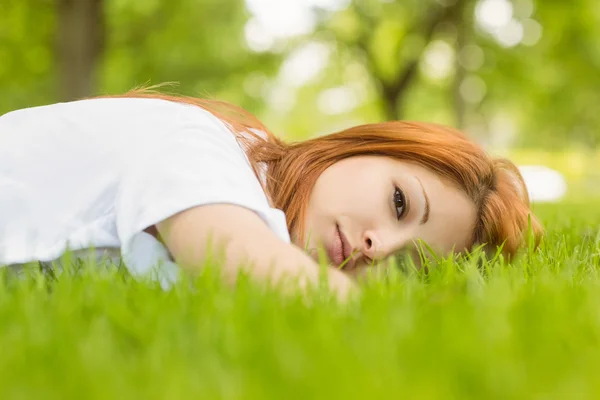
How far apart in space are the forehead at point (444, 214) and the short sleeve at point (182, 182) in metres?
0.60

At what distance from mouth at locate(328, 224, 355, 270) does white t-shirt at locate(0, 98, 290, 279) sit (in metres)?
0.27

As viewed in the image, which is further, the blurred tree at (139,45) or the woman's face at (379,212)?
the blurred tree at (139,45)

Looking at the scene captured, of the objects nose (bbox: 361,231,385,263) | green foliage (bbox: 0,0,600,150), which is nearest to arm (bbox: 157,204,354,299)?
nose (bbox: 361,231,385,263)

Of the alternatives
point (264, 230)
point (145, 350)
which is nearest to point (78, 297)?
point (145, 350)

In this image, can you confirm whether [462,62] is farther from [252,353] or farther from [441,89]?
[252,353]

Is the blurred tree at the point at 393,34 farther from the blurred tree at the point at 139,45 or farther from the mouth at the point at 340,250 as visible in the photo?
the mouth at the point at 340,250

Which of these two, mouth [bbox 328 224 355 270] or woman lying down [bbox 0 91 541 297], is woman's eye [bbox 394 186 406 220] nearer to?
woman lying down [bbox 0 91 541 297]

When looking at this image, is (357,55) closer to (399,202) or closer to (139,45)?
(139,45)

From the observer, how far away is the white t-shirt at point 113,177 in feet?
5.58

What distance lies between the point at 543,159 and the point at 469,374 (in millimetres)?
22864

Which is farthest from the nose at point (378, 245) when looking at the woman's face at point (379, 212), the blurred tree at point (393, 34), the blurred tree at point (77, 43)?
the blurred tree at point (393, 34)

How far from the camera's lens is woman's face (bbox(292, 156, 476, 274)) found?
2043 mm

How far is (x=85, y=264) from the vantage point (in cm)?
174

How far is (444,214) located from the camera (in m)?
2.21
